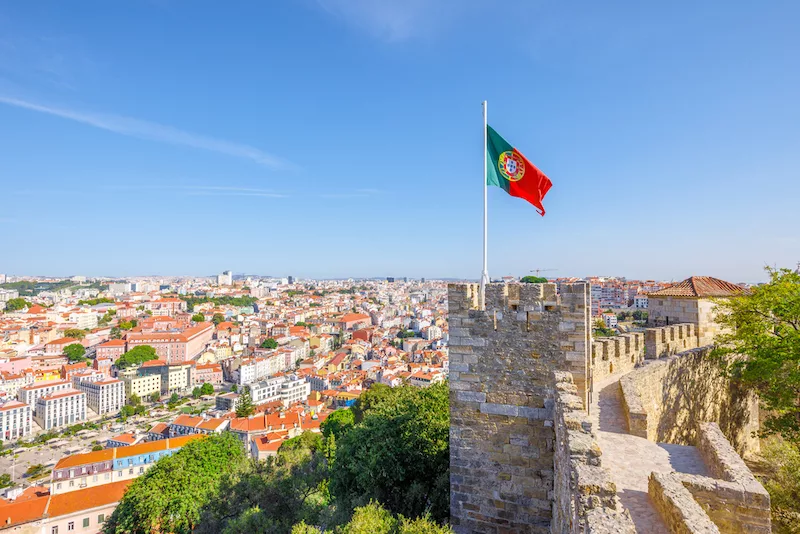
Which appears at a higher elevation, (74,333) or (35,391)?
(74,333)

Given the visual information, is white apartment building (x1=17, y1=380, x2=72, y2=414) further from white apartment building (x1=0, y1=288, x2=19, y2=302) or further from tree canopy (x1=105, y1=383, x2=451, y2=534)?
white apartment building (x1=0, y1=288, x2=19, y2=302)

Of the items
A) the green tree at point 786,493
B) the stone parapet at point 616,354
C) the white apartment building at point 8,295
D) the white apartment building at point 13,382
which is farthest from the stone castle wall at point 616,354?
the white apartment building at point 8,295

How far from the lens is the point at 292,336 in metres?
107

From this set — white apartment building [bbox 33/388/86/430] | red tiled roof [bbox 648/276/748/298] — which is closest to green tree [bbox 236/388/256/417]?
white apartment building [bbox 33/388/86/430]

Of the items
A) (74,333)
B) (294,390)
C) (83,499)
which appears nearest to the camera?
(83,499)

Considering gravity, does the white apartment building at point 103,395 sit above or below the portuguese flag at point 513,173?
below

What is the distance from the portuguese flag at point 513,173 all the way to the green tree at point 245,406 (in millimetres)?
59102

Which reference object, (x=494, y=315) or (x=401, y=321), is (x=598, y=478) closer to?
(x=494, y=315)

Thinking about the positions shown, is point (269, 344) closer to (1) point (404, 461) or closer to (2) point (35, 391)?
(2) point (35, 391)

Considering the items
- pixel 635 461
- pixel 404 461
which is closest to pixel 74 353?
pixel 404 461

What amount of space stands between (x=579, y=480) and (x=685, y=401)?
889cm

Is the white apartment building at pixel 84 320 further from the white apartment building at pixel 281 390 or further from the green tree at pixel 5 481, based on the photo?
the green tree at pixel 5 481

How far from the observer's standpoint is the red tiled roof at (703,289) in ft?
42.5

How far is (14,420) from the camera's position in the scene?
59750 mm
